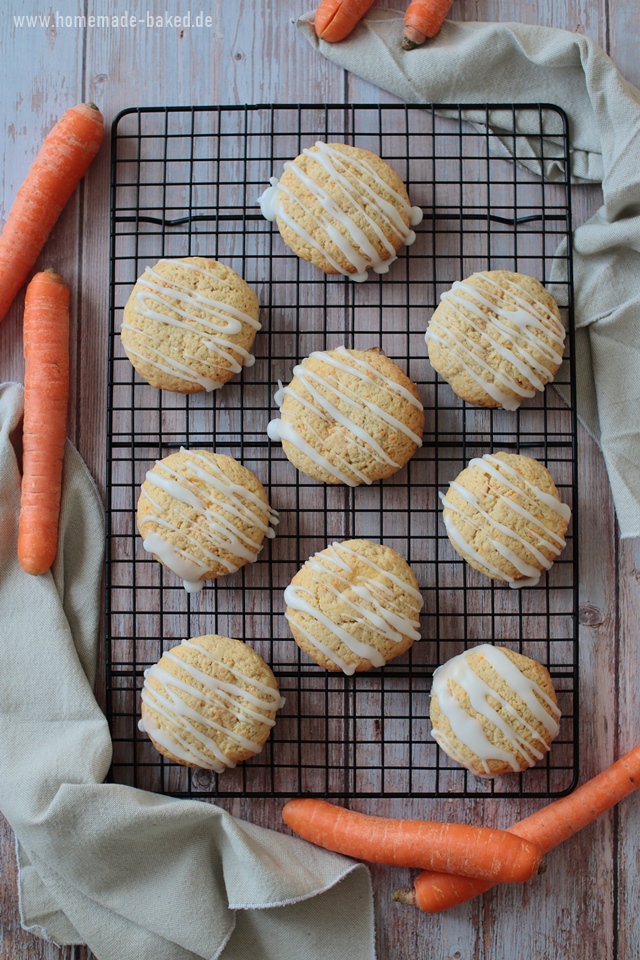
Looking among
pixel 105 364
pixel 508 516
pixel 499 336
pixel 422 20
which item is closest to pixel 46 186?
pixel 105 364

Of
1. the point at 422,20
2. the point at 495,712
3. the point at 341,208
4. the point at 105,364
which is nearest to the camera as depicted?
the point at 495,712

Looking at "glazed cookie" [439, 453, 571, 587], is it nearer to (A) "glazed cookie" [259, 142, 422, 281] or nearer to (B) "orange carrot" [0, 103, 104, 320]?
(A) "glazed cookie" [259, 142, 422, 281]

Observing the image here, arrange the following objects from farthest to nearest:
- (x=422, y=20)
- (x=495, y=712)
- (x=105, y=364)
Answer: (x=105, y=364), (x=422, y=20), (x=495, y=712)

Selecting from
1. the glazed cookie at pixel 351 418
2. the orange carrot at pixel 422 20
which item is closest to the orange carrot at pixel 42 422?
the glazed cookie at pixel 351 418

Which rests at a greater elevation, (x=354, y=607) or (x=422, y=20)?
(x=422, y=20)

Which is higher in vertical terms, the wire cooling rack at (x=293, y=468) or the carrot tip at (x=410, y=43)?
the carrot tip at (x=410, y=43)

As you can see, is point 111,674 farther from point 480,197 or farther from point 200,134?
point 480,197

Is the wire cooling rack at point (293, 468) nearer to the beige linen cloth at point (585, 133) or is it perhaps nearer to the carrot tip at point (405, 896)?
the beige linen cloth at point (585, 133)

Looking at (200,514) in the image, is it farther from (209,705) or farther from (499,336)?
(499,336)
